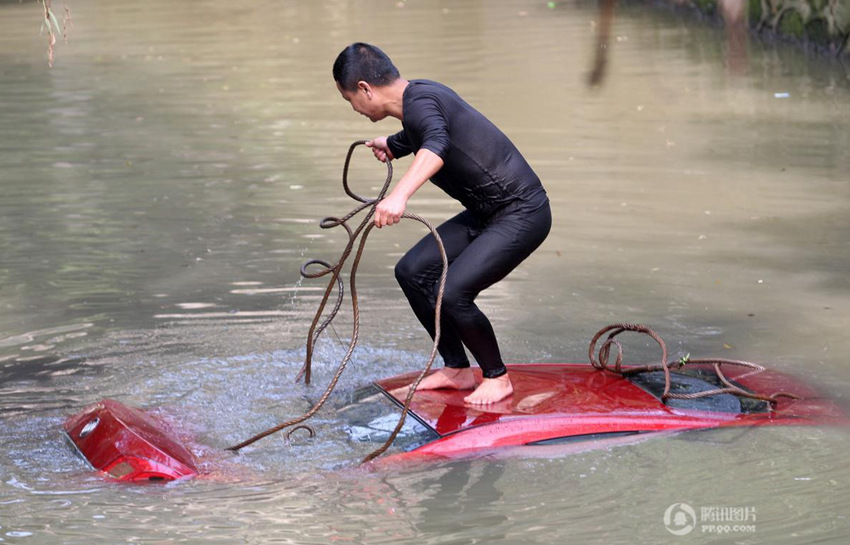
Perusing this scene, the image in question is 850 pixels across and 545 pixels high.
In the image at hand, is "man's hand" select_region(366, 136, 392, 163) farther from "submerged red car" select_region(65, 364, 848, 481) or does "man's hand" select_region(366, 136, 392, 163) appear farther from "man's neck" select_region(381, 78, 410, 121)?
"submerged red car" select_region(65, 364, 848, 481)

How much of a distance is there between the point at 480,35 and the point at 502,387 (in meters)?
14.7

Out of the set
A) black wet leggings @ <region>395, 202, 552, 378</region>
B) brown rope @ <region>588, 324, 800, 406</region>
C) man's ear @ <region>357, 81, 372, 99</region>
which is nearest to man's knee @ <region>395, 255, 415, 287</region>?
black wet leggings @ <region>395, 202, 552, 378</region>

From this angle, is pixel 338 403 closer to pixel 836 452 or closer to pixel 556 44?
pixel 836 452

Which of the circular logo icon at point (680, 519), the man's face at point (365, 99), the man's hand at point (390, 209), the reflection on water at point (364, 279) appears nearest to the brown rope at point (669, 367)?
the reflection on water at point (364, 279)

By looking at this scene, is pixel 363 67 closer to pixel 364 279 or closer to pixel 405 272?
pixel 405 272

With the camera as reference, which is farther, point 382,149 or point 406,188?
point 382,149

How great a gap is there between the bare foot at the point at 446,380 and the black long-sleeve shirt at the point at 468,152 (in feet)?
2.53

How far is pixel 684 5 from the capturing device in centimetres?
2156

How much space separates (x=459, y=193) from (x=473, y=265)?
1.17 ft

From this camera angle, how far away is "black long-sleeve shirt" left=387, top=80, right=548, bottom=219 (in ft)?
15.1

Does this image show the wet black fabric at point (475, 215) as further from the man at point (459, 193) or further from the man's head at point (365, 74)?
the man's head at point (365, 74)

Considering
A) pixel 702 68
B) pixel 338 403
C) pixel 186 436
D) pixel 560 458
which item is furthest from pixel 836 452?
pixel 702 68

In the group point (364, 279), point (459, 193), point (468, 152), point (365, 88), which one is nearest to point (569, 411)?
point (459, 193)

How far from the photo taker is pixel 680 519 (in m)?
4.23
